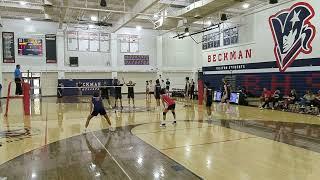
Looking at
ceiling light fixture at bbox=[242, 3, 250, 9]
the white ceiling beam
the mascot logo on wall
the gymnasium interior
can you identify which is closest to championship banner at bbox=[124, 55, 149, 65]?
the gymnasium interior

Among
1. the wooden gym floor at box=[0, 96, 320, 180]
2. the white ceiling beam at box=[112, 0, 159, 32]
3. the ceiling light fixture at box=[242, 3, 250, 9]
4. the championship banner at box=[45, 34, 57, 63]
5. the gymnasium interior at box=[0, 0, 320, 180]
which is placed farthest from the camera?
the championship banner at box=[45, 34, 57, 63]

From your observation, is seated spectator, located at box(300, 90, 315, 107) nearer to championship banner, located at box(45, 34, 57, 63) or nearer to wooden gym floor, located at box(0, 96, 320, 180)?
wooden gym floor, located at box(0, 96, 320, 180)

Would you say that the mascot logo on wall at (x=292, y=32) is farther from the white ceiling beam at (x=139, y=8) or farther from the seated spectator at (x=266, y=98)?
the white ceiling beam at (x=139, y=8)

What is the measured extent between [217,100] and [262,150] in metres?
11.9

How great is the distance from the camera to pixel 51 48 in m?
23.2

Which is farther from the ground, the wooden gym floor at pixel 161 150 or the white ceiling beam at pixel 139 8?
the white ceiling beam at pixel 139 8

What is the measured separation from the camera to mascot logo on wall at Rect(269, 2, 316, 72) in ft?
42.2

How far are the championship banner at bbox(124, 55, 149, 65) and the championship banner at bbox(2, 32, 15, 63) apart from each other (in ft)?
29.7

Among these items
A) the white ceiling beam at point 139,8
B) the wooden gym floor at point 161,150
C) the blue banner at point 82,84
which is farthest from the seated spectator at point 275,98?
the blue banner at point 82,84

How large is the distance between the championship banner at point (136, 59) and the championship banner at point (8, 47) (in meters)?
9.04

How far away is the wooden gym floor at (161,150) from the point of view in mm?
4398

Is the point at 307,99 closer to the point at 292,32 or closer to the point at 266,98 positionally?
the point at 266,98

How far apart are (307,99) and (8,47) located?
2085 cm

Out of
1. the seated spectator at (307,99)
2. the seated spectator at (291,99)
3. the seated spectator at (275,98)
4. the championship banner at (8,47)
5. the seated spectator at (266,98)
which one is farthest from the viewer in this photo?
the championship banner at (8,47)
